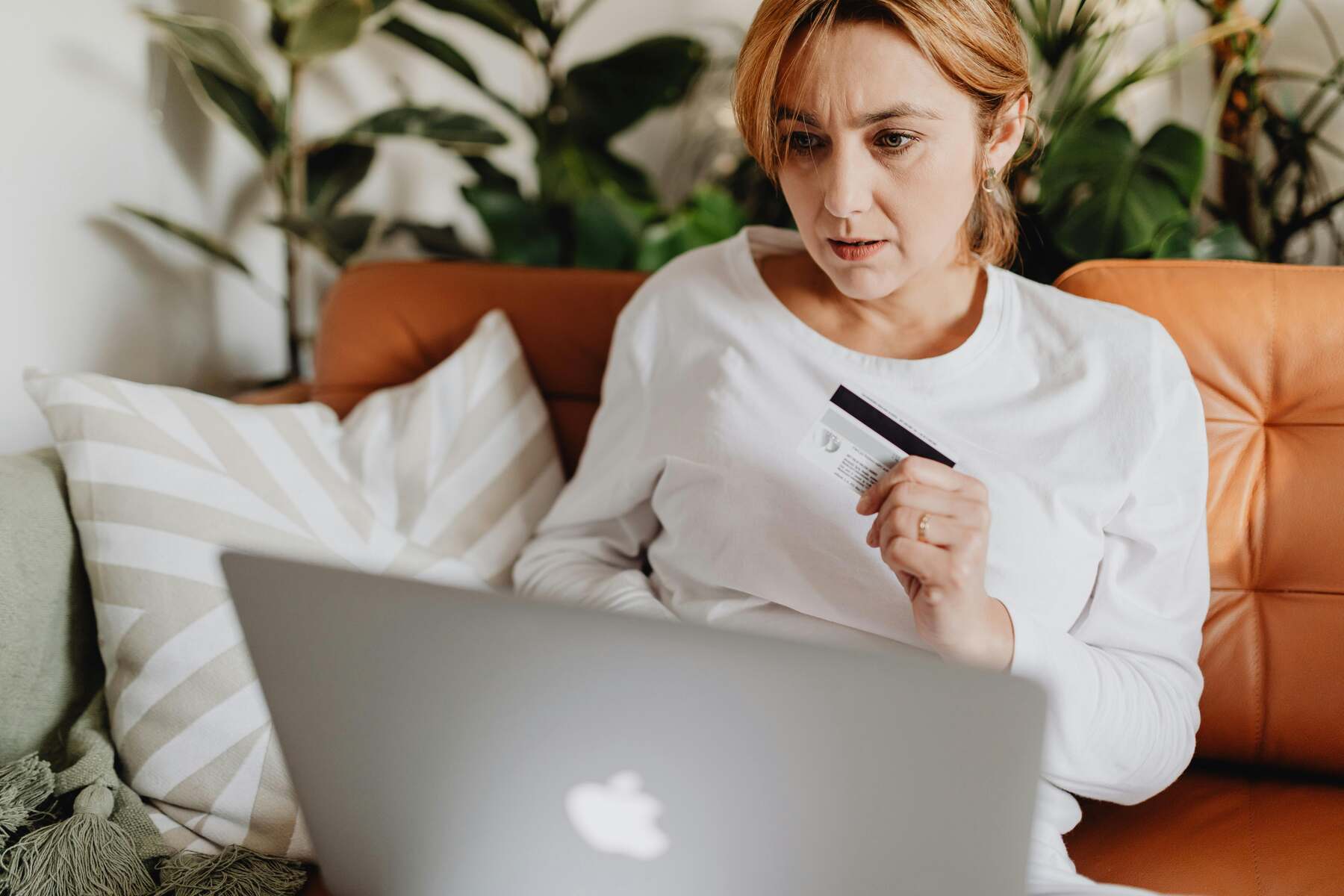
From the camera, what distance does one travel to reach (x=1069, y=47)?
1.54 meters

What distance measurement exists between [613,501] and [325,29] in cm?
97

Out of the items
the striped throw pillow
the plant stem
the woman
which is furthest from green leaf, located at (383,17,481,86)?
the woman

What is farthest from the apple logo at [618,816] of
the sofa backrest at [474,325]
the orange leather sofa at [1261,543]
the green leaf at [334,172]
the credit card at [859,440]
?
the green leaf at [334,172]

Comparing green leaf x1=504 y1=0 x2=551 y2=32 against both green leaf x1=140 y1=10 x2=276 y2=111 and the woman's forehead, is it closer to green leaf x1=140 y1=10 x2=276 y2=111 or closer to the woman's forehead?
green leaf x1=140 y1=10 x2=276 y2=111

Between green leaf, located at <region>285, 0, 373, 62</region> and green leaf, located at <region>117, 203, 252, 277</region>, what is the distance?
0.33 metres

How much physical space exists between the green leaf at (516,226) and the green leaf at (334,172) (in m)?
0.19

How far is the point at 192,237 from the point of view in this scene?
1473mm

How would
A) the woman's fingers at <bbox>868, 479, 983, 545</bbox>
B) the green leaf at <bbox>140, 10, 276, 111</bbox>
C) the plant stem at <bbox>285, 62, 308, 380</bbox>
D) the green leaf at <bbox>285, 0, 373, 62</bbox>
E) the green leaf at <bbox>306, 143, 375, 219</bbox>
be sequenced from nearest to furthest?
the woman's fingers at <bbox>868, 479, 983, 545</bbox>, the green leaf at <bbox>140, 10, 276, 111</bbox>, the green leaf at <bbox>285, 0, 373, 62</bbox>, the plant stem at <bbox>285, 62, 308, 380</bbox>, the green leaf at <bbox>306, 143, 375, 219</bbox>

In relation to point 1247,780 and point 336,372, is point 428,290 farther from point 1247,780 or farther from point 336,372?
point 1247,780

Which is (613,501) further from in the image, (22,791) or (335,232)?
(335,232)

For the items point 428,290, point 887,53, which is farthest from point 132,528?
point 887,53

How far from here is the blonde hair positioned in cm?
85

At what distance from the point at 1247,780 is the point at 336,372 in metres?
1.25

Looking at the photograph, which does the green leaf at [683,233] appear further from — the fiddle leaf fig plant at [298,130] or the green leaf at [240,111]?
the green leaf at [240,111]
